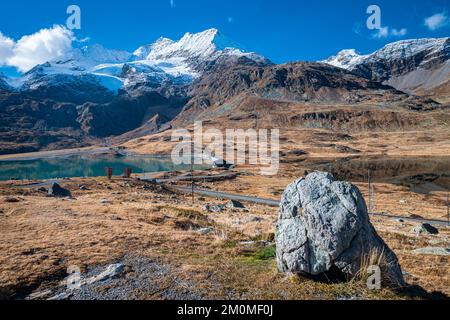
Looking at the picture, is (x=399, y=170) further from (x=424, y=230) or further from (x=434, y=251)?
(x=434, y=251)

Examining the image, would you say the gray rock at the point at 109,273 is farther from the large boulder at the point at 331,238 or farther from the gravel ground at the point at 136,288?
the large boulder at the point at 331,238

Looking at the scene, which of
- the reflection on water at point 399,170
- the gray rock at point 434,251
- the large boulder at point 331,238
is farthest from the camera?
the reflection on water at point 399,170

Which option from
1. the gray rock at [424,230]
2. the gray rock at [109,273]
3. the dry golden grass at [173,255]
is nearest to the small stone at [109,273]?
the gray rock at [109,273]

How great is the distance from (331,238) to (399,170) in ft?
440

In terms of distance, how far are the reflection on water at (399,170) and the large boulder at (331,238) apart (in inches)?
4056

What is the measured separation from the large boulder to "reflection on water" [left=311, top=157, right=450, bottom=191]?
10302 cm

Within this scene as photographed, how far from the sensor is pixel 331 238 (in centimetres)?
1170

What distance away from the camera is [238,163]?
15888cm

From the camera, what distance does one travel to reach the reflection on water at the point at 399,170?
110 m

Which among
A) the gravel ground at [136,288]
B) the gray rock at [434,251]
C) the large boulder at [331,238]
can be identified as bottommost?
the gray rock at [434,251]

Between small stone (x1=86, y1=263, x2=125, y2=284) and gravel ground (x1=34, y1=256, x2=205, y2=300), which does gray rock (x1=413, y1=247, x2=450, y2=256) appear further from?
small stone (x1=86, y1=263, x2=125, y2=284)
